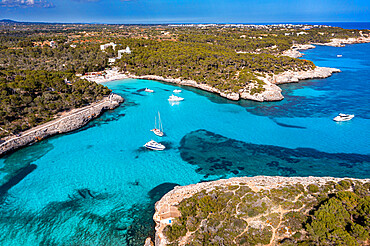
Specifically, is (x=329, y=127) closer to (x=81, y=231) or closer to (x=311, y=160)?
(x=311, y=160)

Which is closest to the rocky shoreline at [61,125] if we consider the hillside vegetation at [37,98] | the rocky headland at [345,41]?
the hillside vegetation at [37,98]

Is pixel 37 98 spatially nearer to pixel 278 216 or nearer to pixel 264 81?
pixel 278 216

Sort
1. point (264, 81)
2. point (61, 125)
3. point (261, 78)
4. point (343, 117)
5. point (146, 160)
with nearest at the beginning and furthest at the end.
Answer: point (146, 160) < point (61, 125) < point (343, 117) < point (264, 81) < point (261, 78)

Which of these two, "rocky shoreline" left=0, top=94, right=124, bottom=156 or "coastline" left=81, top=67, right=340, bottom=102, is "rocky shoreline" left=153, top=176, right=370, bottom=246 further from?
"coastline" left=81, top=67, right=340, bottom=102

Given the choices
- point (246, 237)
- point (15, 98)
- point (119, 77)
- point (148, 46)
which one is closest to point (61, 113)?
point (15, 98)

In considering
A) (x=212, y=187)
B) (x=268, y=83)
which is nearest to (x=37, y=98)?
(x=212, y=187)

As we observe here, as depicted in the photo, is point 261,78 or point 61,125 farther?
point 261,78

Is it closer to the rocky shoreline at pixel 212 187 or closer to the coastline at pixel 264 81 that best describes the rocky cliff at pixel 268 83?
the coastline at pixel 264 81
